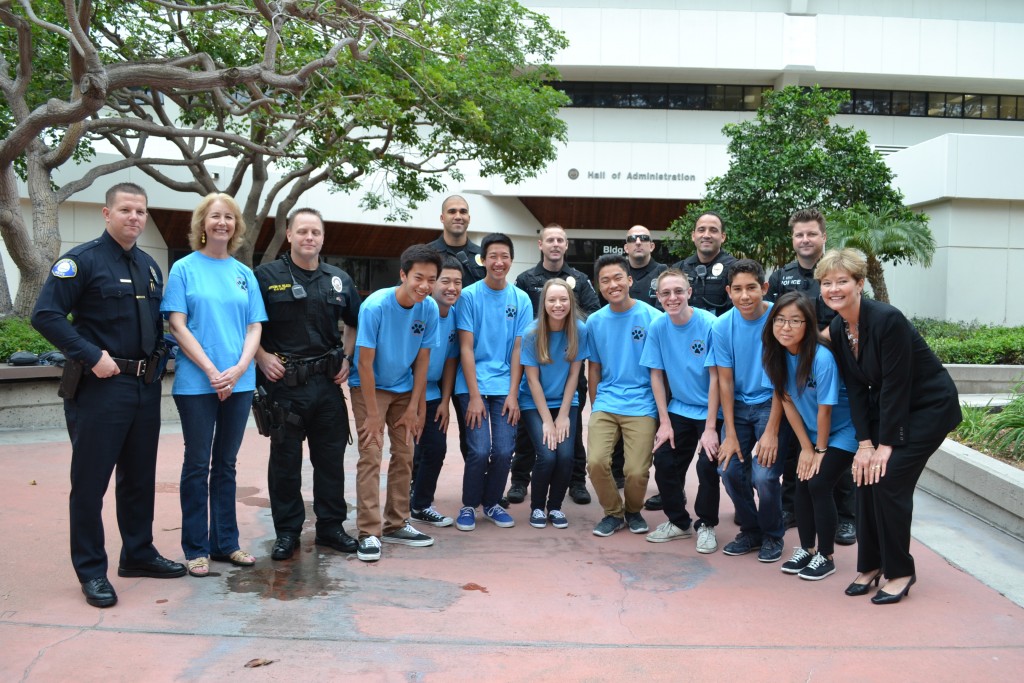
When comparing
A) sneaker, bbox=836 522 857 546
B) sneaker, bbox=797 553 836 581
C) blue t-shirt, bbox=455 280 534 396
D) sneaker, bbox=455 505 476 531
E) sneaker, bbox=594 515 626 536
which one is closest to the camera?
sneaker, bbox=797 553 836 581

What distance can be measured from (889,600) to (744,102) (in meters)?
24.1

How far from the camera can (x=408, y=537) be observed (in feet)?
17.2

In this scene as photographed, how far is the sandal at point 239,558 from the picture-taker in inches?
184

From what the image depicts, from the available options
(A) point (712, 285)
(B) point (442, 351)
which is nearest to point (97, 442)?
(B) point (442, 351)

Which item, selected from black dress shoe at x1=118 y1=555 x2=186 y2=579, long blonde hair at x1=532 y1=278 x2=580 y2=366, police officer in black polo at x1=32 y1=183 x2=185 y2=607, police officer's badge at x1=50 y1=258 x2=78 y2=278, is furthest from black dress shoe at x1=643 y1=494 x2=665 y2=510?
police officer's badge at x1=50 y1=258 x2=78 y2=278

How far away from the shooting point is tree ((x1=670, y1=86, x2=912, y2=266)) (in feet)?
52.0

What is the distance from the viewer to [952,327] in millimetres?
14672

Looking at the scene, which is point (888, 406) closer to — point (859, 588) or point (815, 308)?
point (859, 588)

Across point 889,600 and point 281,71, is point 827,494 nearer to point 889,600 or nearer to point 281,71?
point 889,600

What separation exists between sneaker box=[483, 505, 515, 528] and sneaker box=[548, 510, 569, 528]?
0.87ft

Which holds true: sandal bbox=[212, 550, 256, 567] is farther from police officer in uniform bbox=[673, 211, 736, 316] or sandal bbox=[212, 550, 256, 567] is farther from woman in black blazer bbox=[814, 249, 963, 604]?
police officer in uniform bbox=[673, 211, 736, 316]

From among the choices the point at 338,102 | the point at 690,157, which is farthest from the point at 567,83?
the point at 338,102

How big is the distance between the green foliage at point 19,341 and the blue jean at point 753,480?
308 inches

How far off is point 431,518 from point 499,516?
0.45 m
